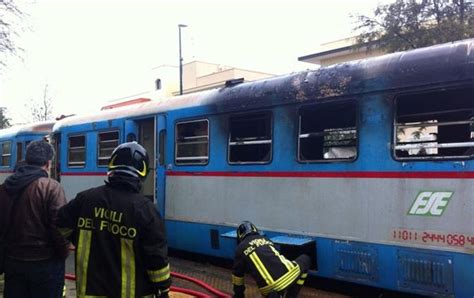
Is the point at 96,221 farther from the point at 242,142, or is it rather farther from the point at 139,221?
the point at 242,142

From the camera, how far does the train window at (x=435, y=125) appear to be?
17.5 feet

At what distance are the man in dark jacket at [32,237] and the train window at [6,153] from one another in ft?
46.2

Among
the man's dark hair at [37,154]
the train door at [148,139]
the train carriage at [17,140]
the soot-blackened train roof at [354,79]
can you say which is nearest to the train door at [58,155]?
the train carriage at [17,140]

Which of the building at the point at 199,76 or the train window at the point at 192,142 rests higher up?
the building at the point at 199,76

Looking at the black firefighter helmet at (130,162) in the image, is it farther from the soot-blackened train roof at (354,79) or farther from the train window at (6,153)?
the train window at (6,153)

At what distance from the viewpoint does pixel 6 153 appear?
57.2 ft

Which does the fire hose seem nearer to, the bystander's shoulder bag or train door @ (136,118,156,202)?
the bystander's shoulder bag

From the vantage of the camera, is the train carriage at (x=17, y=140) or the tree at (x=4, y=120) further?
the tree at (x=4, y=120)

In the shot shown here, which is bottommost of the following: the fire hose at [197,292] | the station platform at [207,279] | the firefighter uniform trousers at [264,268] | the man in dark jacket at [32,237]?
the station platform at [207,279]

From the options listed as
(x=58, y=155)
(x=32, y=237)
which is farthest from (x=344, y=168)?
(x=58, y=155)

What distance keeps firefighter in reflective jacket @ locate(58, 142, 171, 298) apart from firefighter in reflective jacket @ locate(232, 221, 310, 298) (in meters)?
2.14

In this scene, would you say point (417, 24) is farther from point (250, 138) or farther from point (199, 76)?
point (199, 76)

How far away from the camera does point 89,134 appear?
11.1 meters

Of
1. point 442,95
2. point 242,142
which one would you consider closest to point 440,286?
point 442,95
